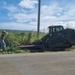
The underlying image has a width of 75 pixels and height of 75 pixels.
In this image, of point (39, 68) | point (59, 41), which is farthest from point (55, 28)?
point (39, 68)

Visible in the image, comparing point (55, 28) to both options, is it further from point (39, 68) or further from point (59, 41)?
point (39, 68)

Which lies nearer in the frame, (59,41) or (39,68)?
(39,68)

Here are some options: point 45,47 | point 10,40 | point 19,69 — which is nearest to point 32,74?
point 19,69

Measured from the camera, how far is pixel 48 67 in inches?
501

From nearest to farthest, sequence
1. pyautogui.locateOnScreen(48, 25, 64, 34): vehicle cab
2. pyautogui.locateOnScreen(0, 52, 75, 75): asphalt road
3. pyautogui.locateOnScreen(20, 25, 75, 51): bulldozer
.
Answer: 1. pyautogui.locateOnScreen(0, 52, 75, 75): asphalt road
2. pyautogui.locateOnScreen(20, 25, 75, 51): bulldozer
3. pyautogui.locateOnScreen(48, 25, 64, 34): vehicle cab

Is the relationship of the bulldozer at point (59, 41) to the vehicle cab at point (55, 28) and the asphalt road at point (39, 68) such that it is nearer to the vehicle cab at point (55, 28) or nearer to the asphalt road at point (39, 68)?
the vehicle cab at point (55, 28)

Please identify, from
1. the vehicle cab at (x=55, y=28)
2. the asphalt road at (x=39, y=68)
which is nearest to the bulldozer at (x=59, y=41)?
the vehicle cab at (x=55, y=28)

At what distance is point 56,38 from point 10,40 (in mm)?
4823

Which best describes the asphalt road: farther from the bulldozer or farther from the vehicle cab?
the vehicle cab

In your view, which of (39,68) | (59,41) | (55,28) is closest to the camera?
(39,68)

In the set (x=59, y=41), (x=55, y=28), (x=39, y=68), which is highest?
(x=55, y=28)

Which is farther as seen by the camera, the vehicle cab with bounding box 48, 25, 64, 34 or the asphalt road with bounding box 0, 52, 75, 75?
the vehicle cab with bounding box 48, 25, 64, 34

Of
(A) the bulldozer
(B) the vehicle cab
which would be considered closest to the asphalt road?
(A) the bulldozer

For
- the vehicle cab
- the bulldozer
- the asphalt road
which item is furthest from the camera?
the vehicle cab
